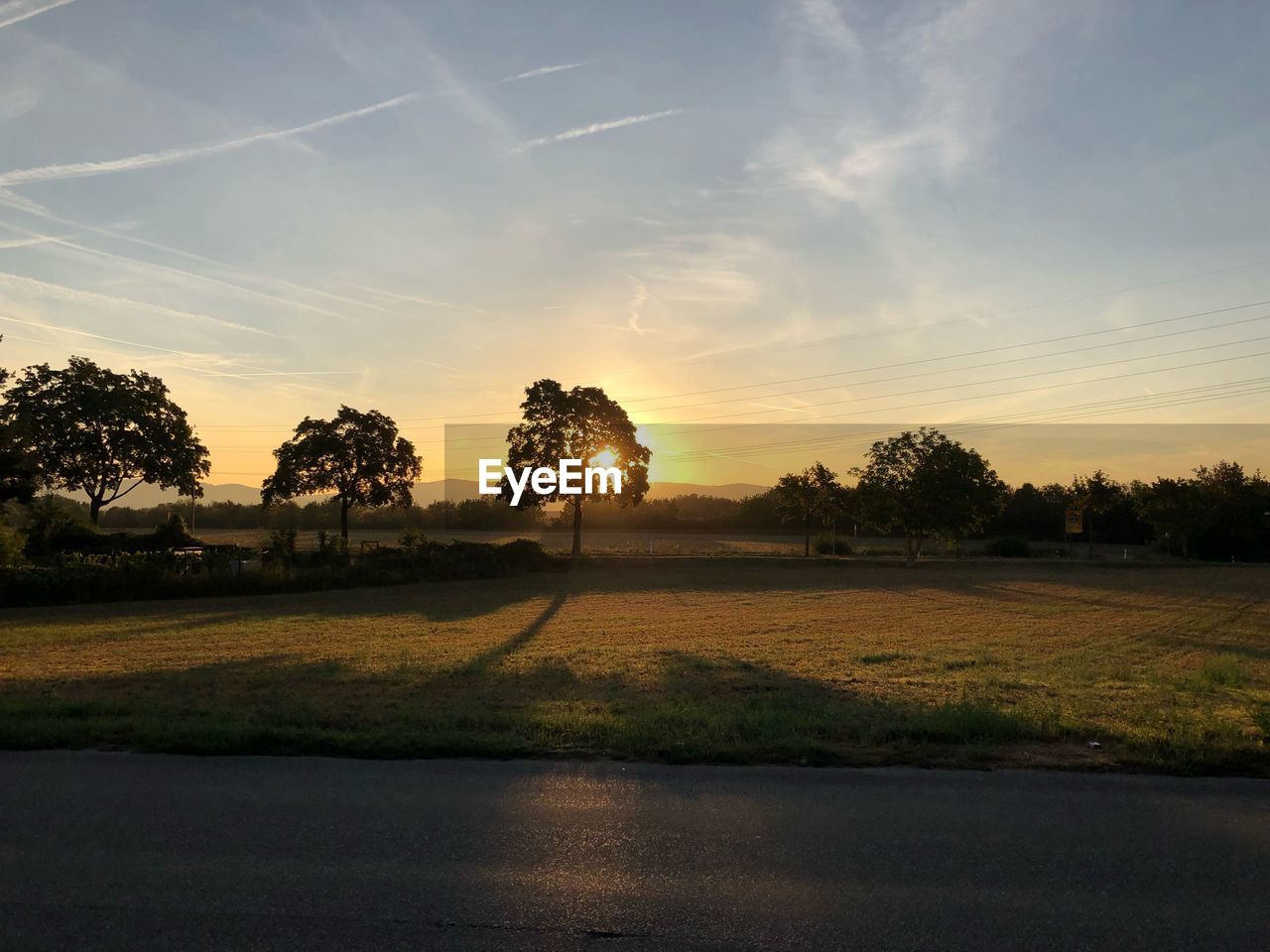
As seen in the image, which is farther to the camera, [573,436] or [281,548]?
[573,436]

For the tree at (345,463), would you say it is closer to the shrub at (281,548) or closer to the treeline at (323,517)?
the shrub at (281,548)

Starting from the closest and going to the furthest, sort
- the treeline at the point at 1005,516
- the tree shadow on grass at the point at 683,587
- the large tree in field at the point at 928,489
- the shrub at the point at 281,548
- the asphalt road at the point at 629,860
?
the asphalt road at the point at 629,860 < the tree shadow on grass at the point at 683,587 < the shrub at the point at 281,548 < the large tree in field at the point at 928,489 < the treeline at the point at 1005,516

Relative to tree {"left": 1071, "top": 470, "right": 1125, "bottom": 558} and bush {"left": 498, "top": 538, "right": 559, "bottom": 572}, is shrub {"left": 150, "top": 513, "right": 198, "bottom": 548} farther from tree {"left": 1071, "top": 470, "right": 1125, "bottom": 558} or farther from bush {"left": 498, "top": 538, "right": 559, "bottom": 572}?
tree {"left": 1071, "top": 470, "right": 1125, "bottom": 558}

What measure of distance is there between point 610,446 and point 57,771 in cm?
4220

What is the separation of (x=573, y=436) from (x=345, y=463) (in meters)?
13.0

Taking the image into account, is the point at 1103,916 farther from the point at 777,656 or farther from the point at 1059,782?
the point at 777,656

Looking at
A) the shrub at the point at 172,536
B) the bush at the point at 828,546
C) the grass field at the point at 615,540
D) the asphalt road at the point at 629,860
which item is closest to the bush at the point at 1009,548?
the grass field at the point at 615,540

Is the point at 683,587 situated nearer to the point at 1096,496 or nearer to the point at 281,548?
the point at 281,548

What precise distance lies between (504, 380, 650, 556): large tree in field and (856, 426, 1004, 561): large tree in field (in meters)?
15.9

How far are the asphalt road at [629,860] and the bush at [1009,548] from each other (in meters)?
61.2

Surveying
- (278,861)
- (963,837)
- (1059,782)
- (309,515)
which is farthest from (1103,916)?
(309,515)

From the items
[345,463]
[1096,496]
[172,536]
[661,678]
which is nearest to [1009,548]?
[1096,496]

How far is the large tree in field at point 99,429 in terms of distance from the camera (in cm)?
4872

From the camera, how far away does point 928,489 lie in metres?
52.7
